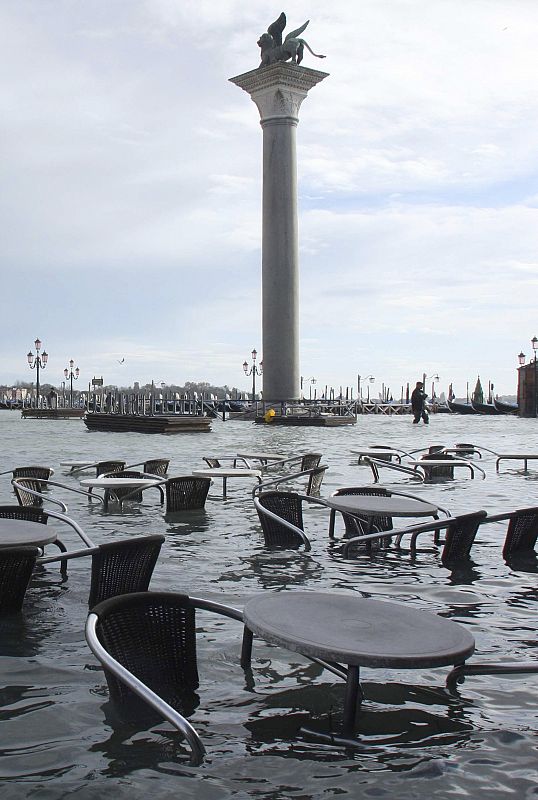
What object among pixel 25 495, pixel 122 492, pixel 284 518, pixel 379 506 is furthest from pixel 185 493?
pixel 379 506

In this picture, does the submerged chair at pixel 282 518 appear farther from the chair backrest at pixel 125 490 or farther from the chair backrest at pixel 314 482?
the chair backrest at pixel 125 490

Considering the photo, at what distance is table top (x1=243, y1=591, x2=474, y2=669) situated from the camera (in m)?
3.34

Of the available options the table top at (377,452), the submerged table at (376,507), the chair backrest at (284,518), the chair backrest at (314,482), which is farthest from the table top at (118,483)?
the table top at (377,452)

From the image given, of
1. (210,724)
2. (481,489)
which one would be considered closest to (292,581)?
(210,724)

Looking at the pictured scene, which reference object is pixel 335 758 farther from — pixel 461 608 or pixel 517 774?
pixel 461 608

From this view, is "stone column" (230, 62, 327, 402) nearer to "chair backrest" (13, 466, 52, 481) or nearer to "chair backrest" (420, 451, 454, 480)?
"chair backrest" (420, 451, 454, 480)

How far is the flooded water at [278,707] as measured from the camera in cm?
325

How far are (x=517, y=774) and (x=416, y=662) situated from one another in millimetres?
540

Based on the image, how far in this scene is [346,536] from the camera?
8258 millimetres

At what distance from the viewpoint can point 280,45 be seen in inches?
1725

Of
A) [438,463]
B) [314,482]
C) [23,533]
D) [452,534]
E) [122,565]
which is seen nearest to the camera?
[122,565]

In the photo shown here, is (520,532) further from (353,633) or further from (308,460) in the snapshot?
(308,460)

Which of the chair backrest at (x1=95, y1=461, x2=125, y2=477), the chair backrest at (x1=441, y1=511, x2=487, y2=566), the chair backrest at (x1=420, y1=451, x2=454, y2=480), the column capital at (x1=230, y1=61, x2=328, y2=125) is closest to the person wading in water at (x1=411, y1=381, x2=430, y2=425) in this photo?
the column capital at (x1=230, y1=61, x2=328, y2=125)

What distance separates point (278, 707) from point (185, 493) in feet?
19.4
